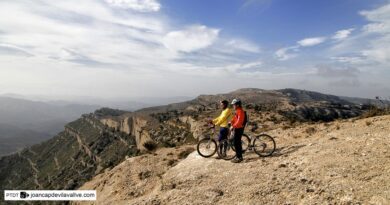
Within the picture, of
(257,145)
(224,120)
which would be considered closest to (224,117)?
(224,120)

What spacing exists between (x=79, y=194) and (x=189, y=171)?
781cm

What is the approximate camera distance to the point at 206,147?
16047mm

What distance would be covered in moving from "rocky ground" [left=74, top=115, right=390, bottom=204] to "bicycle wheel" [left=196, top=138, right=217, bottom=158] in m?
0.42

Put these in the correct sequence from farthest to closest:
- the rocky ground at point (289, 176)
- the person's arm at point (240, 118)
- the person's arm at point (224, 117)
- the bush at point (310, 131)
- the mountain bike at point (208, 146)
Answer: the bush at point (310, 131) < the mountain bike at point (208, 146) < the person's arm at point (224, 117) < the person's arm at point (240, 118) < the rocky ground at point (289, 176)

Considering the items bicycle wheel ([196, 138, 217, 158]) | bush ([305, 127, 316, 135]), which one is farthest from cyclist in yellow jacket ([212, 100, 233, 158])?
bush ([305, 127, 316, 135])

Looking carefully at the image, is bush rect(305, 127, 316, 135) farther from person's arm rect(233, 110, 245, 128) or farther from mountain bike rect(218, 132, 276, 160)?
person's arm rect(233, 110, 245, 128)

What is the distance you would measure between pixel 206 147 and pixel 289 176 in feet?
17.3

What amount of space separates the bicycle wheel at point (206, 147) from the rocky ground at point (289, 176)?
420 mm

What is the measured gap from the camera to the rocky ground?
9.96 meters

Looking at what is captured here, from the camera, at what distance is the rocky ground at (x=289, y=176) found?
9961mm

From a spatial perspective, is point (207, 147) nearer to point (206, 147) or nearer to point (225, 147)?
point (206, 147)

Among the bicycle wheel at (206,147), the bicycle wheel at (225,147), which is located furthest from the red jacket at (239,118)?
the bicycle wheel at (206,147)

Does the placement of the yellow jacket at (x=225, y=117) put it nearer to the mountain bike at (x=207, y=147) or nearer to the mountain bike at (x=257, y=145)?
the mountain bike at (x=257, y=145)

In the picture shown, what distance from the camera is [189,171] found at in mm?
14766
